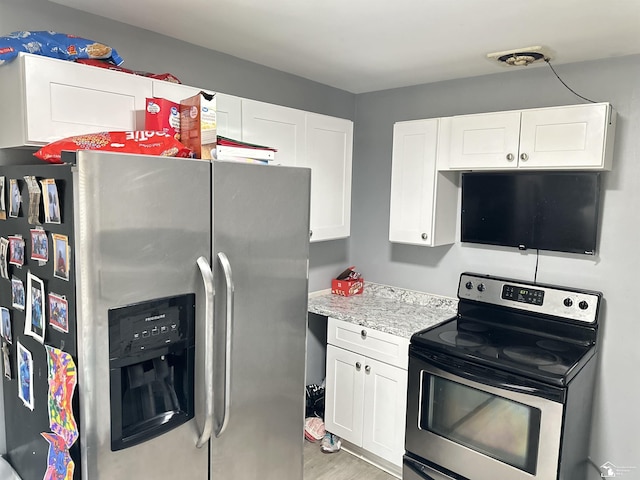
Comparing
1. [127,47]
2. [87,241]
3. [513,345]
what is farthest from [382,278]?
[87,241]

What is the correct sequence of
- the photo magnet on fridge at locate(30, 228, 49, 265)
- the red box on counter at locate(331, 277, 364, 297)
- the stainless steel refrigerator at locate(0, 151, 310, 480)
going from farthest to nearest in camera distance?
the red box on counter at locate(331, 277, 364, 297)
the photo magnet on fridge at locate(30, 228, 49, 265)
the stainless steel refrigerator at locate(0, 151, 310, 480)

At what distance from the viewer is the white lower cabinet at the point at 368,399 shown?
8.25ft

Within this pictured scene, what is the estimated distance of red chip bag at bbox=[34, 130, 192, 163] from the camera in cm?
142

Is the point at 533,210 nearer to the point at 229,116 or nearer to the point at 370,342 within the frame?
the point at 370,342

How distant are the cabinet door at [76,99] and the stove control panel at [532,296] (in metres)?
2.00

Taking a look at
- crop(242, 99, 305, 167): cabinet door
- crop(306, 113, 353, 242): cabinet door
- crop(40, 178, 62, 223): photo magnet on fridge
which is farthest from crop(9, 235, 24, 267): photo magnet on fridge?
crop(306, 113, 353, 242): cabinet door

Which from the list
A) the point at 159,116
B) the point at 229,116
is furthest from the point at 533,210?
the point at 159,116

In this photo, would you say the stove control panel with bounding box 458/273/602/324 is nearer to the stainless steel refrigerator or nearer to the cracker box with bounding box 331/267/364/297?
the cracker box with bounding box 331/267/364/297

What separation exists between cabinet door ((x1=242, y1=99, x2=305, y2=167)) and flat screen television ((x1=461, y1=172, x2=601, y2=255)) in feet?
3.44

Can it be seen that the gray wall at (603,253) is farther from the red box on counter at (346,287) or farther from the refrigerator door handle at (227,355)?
the refrigerator door handle at (227,355)

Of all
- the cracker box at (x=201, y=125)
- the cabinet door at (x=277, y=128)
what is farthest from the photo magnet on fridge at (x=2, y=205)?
the cabinet door at (x=277, y=128)

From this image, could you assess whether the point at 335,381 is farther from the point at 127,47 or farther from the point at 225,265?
the point at 127,47

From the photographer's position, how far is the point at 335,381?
9.22 feet

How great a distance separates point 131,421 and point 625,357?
7.72 feet
